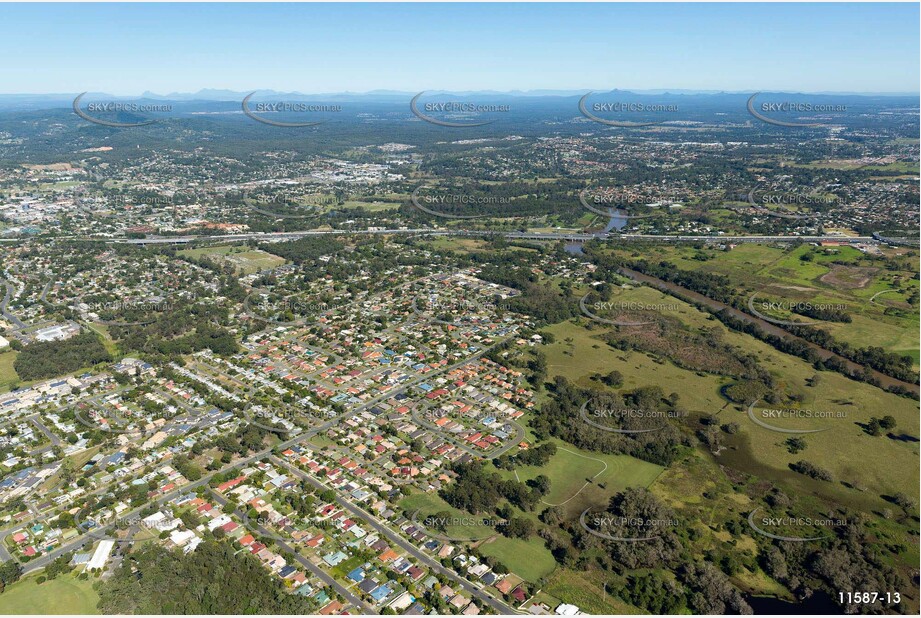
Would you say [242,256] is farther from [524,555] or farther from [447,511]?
[524,555]

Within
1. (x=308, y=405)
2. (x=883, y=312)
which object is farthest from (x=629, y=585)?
(x=883, y=312)

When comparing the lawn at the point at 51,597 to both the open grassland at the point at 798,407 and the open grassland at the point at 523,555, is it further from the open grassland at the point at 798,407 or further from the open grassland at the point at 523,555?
the open grassland at the point at 798,407

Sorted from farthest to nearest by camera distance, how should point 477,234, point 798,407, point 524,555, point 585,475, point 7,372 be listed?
point 477,234
point 7,372
point 798,407
point 585,475
point 524,555

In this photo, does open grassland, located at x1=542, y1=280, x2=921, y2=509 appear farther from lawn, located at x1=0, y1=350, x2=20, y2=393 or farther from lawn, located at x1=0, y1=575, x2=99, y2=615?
lawn, located at x1=0, y1=350, x2=20, y2=393

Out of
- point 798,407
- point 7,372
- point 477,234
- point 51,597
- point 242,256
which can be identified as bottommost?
point 798,407

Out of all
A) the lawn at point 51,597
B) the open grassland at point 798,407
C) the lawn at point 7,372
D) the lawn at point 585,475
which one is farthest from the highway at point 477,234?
the lawn at point 51,597

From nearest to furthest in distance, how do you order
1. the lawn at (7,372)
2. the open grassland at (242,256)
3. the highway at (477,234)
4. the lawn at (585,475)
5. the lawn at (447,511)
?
the lawn at (447,511) < the lawn at (585,475) < the lawn at (7,372) < the open grassland at (242,256) < the highway at (477,234)

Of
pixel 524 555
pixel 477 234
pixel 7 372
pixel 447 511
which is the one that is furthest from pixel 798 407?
pixel 7 372

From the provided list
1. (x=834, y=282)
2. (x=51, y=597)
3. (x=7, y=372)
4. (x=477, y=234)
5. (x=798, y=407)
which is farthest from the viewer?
(x=477, y=234)
